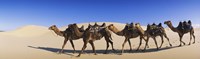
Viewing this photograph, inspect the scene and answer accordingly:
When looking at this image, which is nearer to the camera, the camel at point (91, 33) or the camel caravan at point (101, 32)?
the camel at point (91, 33)

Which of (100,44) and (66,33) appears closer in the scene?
(66,33)

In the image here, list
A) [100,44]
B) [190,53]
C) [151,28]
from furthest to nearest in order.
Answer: [100,44] < [151,28] < [190,53]

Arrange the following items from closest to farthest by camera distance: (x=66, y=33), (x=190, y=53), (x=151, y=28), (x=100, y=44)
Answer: (x=190, y=53), (x=66, y=33), (x=151, y=28), (x=100, y=44)

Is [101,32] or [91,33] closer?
[91,33]

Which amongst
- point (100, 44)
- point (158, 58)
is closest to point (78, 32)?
point (158, 58)

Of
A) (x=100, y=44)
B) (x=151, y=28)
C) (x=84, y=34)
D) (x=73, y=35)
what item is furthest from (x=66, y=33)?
(x=100, y=44)

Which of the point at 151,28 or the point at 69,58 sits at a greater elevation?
the point at 151,28

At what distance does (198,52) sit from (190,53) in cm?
53

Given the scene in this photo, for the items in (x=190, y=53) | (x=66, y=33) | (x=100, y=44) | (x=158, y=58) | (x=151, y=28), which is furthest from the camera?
(x=100, y=44)

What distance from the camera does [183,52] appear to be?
1878 cm

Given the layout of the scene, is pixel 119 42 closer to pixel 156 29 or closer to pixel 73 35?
pixel 156 29

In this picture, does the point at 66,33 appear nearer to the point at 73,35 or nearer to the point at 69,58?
the point at 73,35

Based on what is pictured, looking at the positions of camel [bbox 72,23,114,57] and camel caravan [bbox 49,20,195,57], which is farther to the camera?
camel caravan [bbox 49,20,195,57]

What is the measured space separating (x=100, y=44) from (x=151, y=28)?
7.76 meters
